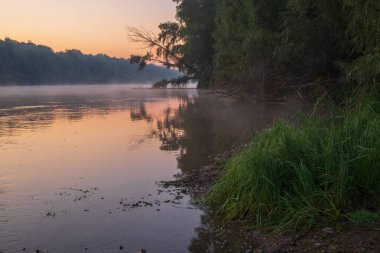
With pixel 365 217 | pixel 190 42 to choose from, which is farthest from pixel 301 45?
pixel 190 42

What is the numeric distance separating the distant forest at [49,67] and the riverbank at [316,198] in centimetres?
12981

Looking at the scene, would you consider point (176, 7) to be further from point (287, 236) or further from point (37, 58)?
point (37, 58)

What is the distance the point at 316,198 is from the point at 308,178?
0.31 metres

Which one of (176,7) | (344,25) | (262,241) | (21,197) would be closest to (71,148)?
(21,197)

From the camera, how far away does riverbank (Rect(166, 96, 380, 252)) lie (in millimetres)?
5484

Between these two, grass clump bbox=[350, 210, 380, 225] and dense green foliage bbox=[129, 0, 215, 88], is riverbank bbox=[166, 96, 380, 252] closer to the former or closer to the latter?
grass clump bbox=[350, 210, 380, 225]

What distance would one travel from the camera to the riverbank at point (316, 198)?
18.0 ft

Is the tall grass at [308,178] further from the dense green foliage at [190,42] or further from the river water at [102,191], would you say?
the dense green foliage at [190,42]

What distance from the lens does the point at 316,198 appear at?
243 inches

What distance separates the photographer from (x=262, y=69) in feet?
74.7

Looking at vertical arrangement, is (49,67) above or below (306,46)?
above

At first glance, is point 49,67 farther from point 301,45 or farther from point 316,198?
point 316,198

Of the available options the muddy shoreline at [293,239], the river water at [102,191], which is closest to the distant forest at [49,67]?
the river water at [102,191]

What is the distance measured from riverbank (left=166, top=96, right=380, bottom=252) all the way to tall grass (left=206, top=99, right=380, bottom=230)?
0.01 metres
